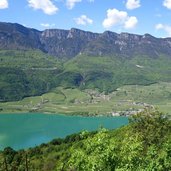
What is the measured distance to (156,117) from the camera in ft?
158

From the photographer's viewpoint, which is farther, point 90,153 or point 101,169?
point 90,153

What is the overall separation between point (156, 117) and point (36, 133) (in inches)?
5934

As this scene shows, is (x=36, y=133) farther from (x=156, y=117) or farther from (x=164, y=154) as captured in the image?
(x=164, y=154)

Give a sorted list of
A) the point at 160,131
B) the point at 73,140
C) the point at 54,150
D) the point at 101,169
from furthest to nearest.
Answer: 1. the point at 73,140
2. the point at 54,150
3. the point at 160,131
4. the point at 101,169

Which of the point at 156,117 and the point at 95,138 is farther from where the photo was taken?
the point at 156,117

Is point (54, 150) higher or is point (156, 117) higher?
point (156, 117)

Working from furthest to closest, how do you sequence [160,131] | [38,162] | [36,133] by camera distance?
[36,133] → [38,162] → [160,131]

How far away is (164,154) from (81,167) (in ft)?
29.2

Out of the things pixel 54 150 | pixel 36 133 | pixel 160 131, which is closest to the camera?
pixel 160 131

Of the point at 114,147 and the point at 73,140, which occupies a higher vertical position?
the point at 114,147

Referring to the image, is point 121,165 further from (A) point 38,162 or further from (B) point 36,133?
(B) point 36,133

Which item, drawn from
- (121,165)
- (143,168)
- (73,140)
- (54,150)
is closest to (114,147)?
(121,165)

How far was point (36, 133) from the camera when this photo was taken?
194 m

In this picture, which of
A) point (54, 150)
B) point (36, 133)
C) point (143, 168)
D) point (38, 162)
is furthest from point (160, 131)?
point (36, 133)
